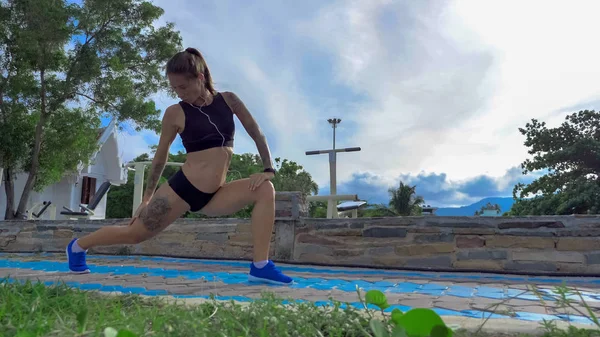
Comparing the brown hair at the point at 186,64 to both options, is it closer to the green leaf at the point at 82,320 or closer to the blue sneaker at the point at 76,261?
the blue sneaker at the point at 76,261

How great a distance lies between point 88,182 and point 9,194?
9.17 metres

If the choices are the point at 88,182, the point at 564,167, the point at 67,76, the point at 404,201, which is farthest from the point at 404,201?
the point at 67,76

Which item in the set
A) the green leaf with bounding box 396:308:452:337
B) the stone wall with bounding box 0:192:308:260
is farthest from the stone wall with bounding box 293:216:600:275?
the green leaf with bounding box 396:308:452:337

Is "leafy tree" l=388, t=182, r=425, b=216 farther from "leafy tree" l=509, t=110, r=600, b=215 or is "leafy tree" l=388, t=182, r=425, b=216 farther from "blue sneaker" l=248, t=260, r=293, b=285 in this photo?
"blue sneaker" l=248, t=260, r=293, b=285

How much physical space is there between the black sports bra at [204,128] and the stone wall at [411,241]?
2865 millimetres

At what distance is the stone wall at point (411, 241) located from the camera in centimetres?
494

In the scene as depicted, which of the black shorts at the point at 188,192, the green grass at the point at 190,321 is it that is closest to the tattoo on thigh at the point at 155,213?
the black shorts at the point at 188,192

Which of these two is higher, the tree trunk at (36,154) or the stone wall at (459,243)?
the tree trunk at (36,154)

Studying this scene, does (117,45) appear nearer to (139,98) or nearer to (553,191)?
(139,98)

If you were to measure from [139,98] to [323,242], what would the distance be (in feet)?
37.2

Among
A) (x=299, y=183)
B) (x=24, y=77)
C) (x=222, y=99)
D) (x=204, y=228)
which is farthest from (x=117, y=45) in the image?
(x=299, y=183)

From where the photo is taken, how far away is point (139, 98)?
49.9 feet

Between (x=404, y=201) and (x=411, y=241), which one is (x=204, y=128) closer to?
(x=411, y=241)

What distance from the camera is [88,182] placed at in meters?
22.9
